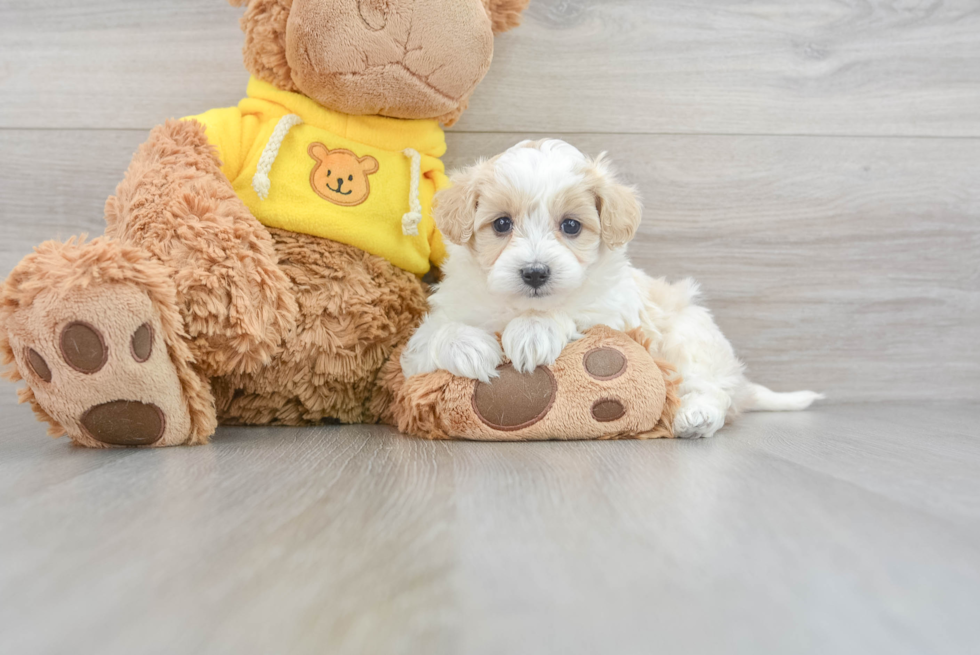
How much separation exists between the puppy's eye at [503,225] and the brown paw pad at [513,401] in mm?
277

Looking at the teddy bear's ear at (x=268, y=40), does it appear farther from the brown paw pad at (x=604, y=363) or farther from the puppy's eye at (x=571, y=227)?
the brown paw pad at (x=604, y=363)

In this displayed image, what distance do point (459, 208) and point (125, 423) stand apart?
668 millimetres

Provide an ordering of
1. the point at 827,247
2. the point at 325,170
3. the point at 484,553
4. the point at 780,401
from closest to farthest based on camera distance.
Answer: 1. the point at 484,553
2. the point at 325,170
3. the point at 780,401
4. the point at 827,247

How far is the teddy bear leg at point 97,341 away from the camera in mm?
1028

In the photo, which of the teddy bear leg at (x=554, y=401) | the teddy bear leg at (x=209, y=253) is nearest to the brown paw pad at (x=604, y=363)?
the teddy bear leg at (x=554, y=401)

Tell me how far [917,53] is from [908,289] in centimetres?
61

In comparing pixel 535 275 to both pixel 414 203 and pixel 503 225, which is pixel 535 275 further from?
pixel 414 203

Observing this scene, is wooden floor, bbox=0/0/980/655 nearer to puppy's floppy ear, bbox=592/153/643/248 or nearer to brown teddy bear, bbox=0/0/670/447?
brown teddy bear, bbox=0/0/670/447

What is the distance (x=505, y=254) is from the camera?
1.23 m

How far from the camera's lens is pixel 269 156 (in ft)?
4.39

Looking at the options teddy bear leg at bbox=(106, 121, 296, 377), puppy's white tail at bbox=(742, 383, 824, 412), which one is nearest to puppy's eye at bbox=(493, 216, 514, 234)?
teddy bear leg at bbox=(106, 121, 296, 377)

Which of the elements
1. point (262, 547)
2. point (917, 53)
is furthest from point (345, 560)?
point (917, 53)

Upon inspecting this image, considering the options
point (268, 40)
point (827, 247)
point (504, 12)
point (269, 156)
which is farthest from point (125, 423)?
point (827, 247)

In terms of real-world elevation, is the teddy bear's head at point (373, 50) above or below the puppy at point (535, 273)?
above
